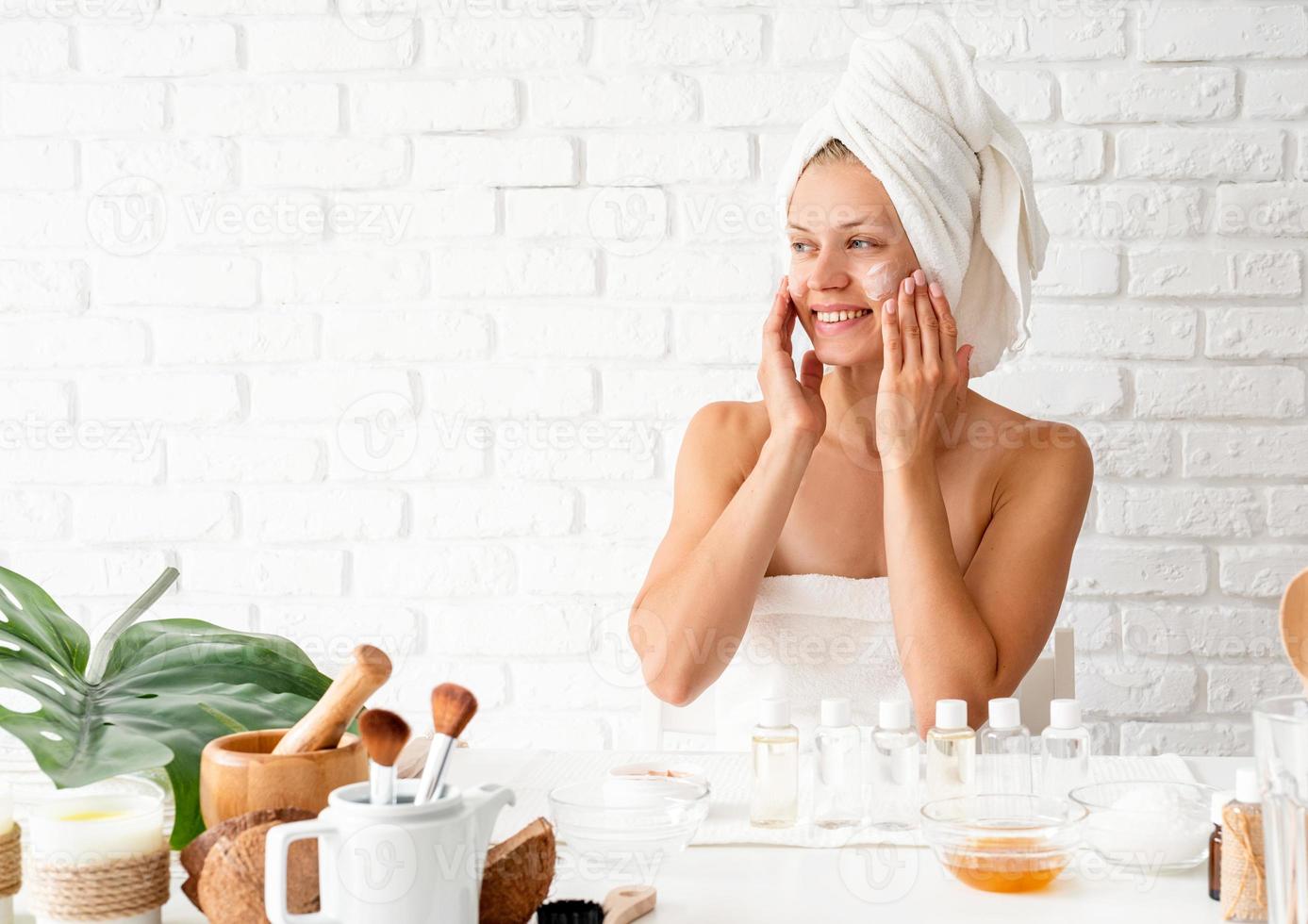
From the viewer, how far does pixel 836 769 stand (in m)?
1.00

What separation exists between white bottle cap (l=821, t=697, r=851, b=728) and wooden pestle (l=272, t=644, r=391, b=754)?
13.6 inches

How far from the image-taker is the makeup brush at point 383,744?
0.67m

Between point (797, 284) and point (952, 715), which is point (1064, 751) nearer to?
point (952, 715)

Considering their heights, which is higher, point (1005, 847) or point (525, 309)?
point (525, 309)

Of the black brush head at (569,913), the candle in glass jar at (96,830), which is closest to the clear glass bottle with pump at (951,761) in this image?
the black brush head at (569,913)

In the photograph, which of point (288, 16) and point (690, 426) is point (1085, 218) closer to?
point (690, 426)

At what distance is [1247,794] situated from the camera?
77 centimetres

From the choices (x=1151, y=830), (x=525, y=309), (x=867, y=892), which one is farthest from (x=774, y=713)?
(x=525, y=309)

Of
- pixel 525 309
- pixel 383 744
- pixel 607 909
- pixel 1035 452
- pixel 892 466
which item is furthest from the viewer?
pixel 525 309

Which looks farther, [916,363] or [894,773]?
[916,363]

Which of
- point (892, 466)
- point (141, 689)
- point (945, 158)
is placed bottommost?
point (141, 689)

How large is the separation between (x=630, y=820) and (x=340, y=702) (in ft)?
0.83

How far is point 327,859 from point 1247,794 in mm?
538

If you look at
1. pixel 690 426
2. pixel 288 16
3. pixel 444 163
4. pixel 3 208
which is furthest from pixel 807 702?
pixel 3 208
